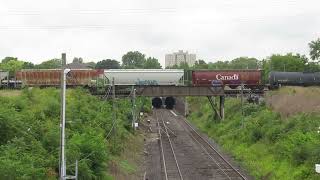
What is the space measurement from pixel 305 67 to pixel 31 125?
260ft

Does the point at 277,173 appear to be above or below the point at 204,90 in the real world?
below

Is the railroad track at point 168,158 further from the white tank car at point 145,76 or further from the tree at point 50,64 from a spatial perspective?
the tree at point 50,64

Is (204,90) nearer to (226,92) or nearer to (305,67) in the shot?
(226,92)

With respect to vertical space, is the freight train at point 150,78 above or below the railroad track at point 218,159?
above

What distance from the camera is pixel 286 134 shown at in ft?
123

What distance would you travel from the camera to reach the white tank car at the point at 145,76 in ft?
204

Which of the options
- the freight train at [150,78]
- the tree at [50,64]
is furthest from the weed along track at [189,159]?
the tree at [50,64]

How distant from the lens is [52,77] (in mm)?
62062

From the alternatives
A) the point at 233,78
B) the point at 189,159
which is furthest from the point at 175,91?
the point at 189,159

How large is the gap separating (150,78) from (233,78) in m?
10.1

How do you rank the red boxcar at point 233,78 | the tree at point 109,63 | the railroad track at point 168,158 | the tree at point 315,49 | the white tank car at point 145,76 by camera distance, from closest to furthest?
the railroad track at point 168,158 → the red boxcar at point 233,78 → the white tank car at point 145,76 → the tree at point 315,49 → the tree at point 109,63

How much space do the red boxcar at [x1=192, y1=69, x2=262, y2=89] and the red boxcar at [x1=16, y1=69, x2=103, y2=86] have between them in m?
12.5

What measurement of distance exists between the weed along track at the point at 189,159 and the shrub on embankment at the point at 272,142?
59.3 inches

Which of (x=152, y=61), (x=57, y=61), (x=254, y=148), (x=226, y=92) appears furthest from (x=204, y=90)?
(x=152, y=61)
